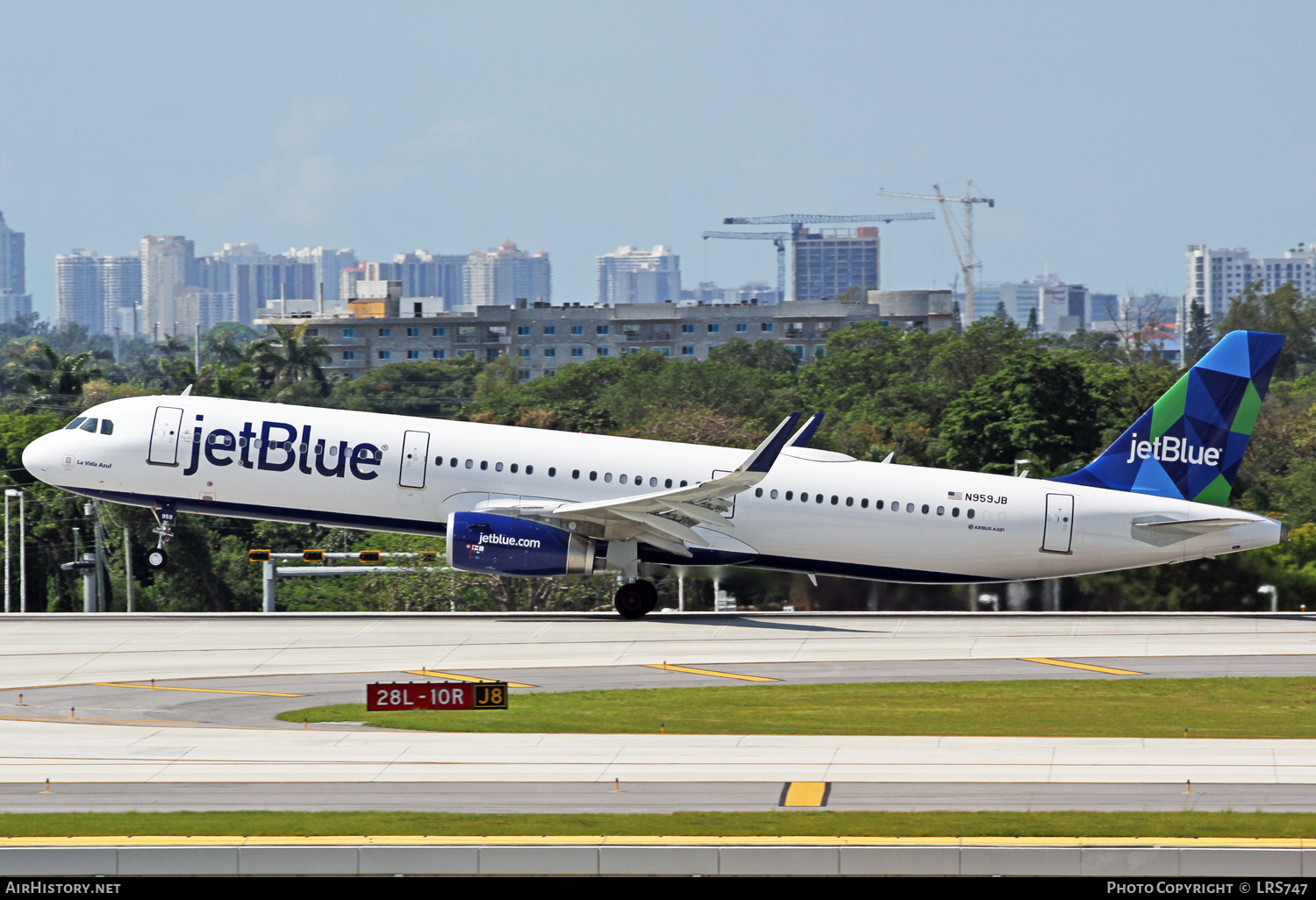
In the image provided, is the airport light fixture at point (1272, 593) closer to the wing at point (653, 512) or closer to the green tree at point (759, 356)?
the wing at point (653, 512)

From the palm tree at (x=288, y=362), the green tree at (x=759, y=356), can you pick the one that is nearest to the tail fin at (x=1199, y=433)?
the palm tree at (x=288, y=362)

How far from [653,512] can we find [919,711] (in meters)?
11.8

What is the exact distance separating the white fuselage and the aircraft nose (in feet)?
0.15

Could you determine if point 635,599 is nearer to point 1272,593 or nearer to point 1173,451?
point 1173,451

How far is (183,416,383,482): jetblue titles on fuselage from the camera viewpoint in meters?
38.2

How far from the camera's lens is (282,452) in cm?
3828

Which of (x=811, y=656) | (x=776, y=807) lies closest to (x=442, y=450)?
(x=811, y=656)

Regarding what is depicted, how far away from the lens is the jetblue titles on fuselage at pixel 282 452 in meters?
38.2

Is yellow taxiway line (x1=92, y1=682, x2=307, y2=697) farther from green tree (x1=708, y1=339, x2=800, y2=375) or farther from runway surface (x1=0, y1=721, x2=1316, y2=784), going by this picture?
green tree (x1=708, y1=339, x2=800, y2=375)

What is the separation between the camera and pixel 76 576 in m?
66.7

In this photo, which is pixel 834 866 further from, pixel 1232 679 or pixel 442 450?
pixel 442 450

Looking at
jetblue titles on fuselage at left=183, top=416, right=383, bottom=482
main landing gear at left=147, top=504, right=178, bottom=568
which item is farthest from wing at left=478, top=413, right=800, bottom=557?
main landing gear at left=147, top=504, right=178, bottom=568

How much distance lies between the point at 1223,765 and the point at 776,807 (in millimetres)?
7121

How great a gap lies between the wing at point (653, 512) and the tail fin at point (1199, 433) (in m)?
10.2
